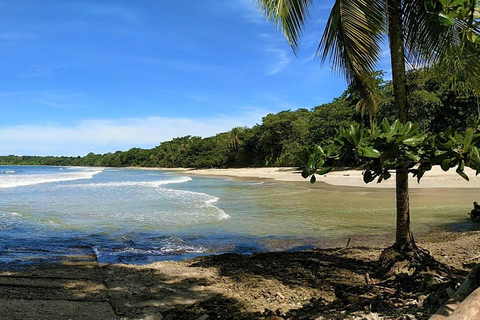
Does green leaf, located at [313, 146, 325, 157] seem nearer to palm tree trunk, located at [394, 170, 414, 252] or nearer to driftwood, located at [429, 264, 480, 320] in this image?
driftwood, located at [429, 264, 480, 320]

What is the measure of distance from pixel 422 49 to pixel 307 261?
335cm

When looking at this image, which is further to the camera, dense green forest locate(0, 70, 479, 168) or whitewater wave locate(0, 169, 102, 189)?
whitewater wave locate(0, 169, 102, 189)

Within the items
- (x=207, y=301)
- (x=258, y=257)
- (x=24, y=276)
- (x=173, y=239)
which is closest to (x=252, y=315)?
(x=207, y=301)

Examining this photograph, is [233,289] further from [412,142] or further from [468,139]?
[468,139]

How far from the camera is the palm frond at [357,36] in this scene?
4.46m

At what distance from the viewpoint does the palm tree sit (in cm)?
434

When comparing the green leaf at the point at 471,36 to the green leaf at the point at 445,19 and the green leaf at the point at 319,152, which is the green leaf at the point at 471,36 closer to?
the green leaf at the point at 445,19

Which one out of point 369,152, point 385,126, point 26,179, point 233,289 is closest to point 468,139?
point 385,126

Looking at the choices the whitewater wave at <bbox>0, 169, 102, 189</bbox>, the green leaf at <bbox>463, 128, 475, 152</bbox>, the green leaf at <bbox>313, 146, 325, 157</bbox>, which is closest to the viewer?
the green leaf at <bbox>463, 128, 475, 152</bbox>

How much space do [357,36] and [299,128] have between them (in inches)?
1884

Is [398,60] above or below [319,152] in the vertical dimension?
→ above

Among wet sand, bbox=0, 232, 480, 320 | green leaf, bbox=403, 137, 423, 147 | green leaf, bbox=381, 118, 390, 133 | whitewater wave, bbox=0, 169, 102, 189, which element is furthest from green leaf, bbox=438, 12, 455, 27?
whitewater wave, bbox=0, 169, 102, 189

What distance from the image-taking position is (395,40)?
4.42m

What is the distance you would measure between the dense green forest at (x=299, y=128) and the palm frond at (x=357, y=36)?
0.70 m
